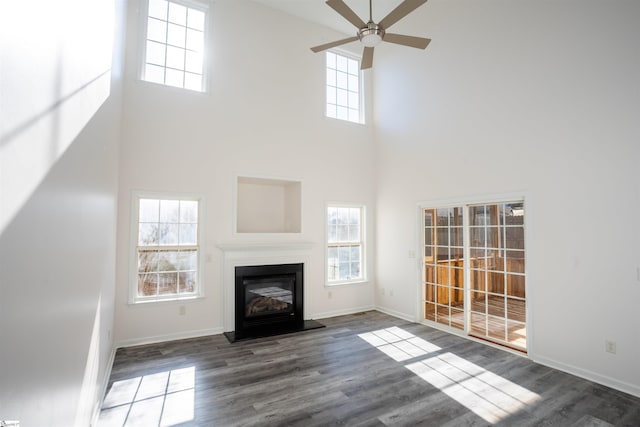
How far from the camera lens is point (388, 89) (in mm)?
6508

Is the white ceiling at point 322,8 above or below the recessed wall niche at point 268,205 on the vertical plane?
above

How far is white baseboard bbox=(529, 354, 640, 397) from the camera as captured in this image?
3286mm

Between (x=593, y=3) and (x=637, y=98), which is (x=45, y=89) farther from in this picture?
(x=593, y=3)

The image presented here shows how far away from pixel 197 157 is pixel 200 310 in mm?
2348

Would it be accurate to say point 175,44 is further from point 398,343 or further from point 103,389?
point 398,343

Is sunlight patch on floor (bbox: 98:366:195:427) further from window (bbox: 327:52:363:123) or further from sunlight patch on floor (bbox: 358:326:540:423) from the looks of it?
window (bbox: 327:52:363:123)

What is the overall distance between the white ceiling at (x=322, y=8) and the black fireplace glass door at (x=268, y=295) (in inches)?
187

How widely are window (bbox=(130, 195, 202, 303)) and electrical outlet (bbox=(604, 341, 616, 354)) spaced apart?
5117mm

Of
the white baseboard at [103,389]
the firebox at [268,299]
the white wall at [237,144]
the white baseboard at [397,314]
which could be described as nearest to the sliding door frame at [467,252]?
the white baseboard at [397,314]

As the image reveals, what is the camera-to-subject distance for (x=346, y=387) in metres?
3.39

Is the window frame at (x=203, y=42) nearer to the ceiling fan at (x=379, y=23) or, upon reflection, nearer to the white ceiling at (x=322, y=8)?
the white ceiling at (x=322, y=8)

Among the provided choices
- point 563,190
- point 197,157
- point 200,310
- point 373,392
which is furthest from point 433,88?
point 200,310

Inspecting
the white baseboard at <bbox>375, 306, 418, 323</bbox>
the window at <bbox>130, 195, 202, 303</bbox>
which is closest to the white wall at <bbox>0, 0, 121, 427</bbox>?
the window at <bbox>130, 195, 202, 303</bbox>

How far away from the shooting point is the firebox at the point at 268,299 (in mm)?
5207
